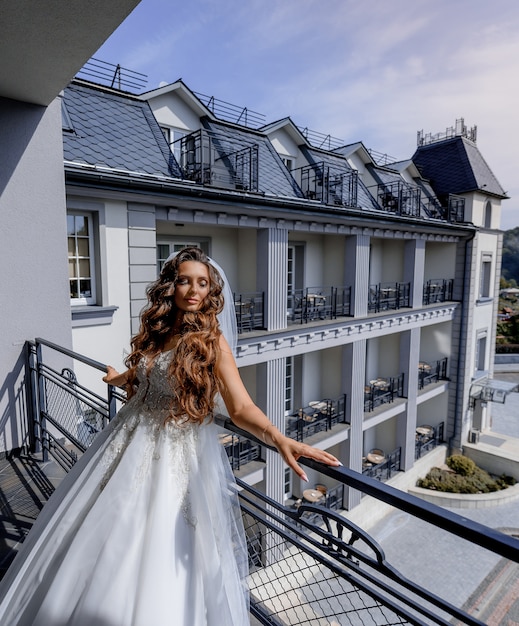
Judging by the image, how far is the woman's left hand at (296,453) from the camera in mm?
1466

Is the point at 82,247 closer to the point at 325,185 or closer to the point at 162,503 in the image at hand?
the point at 162,503

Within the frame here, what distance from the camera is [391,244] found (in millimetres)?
15500

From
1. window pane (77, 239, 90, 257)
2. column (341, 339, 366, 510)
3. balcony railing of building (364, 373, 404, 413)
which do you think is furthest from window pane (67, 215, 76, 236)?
balcony railing of building (364, 373, 404, 413)

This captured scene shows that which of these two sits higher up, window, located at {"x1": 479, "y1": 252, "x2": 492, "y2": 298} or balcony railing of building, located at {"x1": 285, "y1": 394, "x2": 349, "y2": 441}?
window, located at {"x1": 479, "y1": 252, "x2": 492, "y2": 298}

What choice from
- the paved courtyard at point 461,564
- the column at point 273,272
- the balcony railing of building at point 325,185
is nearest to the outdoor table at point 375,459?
the paved courtyard at point 461,564

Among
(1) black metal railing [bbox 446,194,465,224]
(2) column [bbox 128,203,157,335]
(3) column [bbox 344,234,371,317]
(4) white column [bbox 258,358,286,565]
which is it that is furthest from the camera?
(1) black metal railing [bbox 446,194,465,224]

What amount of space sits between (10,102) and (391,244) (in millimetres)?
13970

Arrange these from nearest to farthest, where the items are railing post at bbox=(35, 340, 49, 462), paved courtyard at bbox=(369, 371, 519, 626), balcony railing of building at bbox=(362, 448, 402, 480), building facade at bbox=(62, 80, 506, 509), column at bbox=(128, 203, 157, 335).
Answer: railing post at bbox=(35, 340, 49, 462), building facade at bbox=(62, 80, 506, 509), column at bbox=(128, 203, 157, 335), paved courtyard at bbox=(369, 371, 519, 626), balcony railing of building at bbox=(362, 448, 402, 480)

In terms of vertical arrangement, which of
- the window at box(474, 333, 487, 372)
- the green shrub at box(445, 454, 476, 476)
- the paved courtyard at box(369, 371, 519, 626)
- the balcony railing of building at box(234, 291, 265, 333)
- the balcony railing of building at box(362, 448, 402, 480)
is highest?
the balcony railing of building at box(234, 291, 265, 333)

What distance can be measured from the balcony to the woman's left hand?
8057 millimetres

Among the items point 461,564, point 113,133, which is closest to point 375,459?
point 461,564

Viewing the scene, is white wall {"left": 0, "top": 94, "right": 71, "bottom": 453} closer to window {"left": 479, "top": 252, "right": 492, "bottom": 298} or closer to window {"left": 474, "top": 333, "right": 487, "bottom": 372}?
window {"left": 479, "top": 252, "right": 492, "bottom": 298}

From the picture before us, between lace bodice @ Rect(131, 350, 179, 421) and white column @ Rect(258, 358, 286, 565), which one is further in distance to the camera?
white column @ Rect(258, 358, 286, 565)

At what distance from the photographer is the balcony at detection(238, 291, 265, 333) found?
9695 mm
